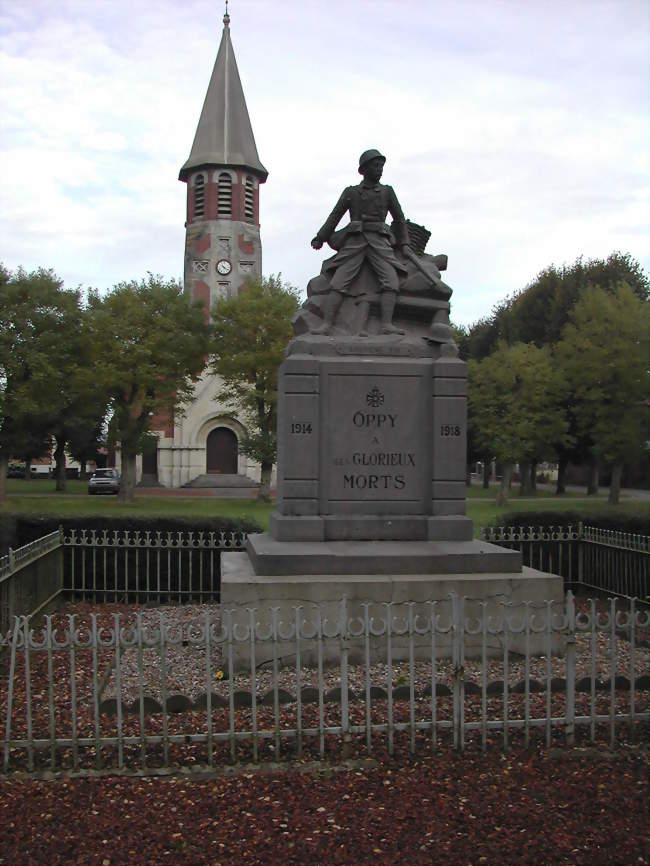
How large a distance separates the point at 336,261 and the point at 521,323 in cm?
3794

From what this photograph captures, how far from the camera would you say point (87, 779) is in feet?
16.4

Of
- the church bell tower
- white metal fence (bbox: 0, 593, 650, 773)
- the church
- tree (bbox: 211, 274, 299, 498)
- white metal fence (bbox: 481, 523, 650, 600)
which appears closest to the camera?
white metal fence (bbox: 0, 593, 650, 773)

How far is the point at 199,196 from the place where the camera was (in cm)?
5278

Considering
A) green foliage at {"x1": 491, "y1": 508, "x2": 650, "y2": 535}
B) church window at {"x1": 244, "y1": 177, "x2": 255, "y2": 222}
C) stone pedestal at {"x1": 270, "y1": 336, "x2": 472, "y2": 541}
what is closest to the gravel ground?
stone pedestal at {"x1": 270, "y1": 336, "x2": 472, "y2": 541}

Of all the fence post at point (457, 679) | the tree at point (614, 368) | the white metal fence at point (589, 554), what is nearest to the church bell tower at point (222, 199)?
the tree at point (614, 368)

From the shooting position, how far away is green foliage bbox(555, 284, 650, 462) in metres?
31.9

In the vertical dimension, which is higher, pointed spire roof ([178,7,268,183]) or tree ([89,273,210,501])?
pointed spire roof ([178,7,268,183])

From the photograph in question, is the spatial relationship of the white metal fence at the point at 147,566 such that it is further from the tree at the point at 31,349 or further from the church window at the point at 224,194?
the church window at the point at 224,194

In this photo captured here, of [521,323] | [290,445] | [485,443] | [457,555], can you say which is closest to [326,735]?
[457,555]

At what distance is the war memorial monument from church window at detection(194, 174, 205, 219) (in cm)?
4497

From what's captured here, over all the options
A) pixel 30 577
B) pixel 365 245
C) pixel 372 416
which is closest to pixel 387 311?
pixel 365 245

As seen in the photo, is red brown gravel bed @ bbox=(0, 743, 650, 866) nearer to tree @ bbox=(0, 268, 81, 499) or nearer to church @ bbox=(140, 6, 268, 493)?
tree @ bbox=(0, 268, 81, 499)

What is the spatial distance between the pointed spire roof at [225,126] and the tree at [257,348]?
20159 mm

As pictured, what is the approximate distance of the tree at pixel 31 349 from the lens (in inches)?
1182
